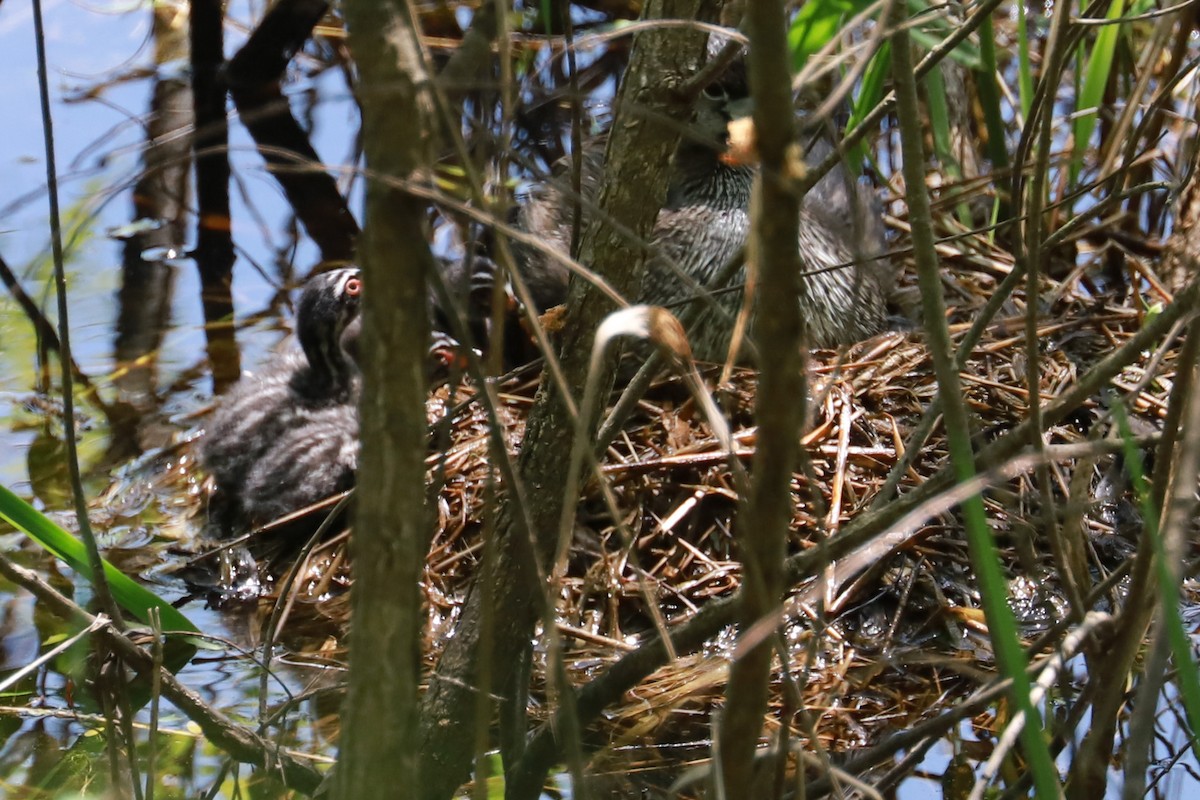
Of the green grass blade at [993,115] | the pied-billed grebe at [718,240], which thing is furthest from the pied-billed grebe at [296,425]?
the green grass blade at [993,115]

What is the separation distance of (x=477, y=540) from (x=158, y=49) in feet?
10.6

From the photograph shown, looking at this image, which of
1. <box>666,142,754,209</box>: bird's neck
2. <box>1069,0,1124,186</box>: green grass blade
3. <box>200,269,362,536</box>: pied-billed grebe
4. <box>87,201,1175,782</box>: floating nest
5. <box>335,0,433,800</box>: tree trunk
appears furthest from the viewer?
<box>666,142,754,209</box>: bird's neck

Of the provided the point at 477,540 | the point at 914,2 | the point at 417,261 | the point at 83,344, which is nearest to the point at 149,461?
the point at 83,344

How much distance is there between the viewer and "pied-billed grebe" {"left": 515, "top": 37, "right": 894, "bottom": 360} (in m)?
3.19

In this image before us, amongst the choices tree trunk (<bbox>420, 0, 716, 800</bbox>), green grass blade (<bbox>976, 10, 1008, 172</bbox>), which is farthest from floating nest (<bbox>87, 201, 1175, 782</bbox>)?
green grass blade (<bbox>976, 10, 1008, 172</bbox>)

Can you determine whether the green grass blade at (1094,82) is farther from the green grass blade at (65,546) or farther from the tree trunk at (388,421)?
the tree trunk at (388,421)

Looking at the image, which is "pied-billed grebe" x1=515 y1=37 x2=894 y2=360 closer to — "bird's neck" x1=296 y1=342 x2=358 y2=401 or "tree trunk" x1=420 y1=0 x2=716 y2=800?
"bird's neck" x1=296 y1=342 x2=358 y2=401

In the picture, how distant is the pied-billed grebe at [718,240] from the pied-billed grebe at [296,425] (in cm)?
52

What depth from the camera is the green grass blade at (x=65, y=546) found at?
155 cm

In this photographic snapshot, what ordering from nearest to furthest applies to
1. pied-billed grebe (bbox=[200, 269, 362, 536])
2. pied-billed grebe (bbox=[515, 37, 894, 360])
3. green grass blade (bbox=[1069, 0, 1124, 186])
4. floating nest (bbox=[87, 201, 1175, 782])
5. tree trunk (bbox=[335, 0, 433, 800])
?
tree trunk (bbox=[335, 0, 433, 800]) < floating nest (bbox=[87, 201, 1175, 782]) < pied-billed grebe (bbox=[200, 269, 362, 536]) < pied-billed grebe (bbox=[515, 37, 894, 360]) < green grass blade (bbox=[1069, 0, 1124, 186])

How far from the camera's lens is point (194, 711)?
4.95ft

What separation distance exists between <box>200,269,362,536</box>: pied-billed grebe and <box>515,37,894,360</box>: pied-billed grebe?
52 centimetres

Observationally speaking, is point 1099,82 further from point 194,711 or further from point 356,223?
point 194,711

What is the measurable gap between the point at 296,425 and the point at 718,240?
3.93ft
